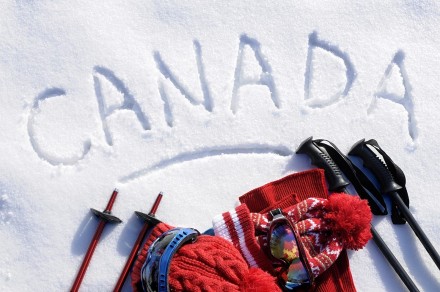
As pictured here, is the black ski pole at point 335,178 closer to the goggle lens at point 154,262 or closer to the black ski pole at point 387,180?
the black ski pole at point 387,180

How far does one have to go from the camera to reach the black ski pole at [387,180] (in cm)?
157

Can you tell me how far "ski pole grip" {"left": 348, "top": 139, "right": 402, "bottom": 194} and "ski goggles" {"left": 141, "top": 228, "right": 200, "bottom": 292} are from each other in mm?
630

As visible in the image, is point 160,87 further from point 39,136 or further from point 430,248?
point 430,248

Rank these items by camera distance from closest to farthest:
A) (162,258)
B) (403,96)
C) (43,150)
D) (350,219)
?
(162,258) → (350,219) → (43,150) → (403,96)

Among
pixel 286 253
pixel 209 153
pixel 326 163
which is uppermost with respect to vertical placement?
pixel 326 163

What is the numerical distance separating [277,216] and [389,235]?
16.3 inches

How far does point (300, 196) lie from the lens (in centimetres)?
159

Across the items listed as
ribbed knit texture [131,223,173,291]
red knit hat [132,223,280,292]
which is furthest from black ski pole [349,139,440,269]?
ribbed knit texture [131,223,173,291]

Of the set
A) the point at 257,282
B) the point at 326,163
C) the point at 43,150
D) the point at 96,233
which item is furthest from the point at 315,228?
the point at 43,150

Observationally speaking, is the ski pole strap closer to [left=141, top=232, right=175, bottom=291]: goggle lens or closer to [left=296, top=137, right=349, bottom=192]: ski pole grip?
[left=296, top=137, right=349, bottom=192]: ski pole grip

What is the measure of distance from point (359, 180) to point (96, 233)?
2.79 feet

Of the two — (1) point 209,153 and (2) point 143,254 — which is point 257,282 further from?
(1) point 209,153

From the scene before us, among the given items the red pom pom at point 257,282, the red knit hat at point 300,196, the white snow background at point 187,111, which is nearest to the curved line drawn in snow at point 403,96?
the white snow background at point 187,111

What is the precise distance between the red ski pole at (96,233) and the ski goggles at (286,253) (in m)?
0.48
